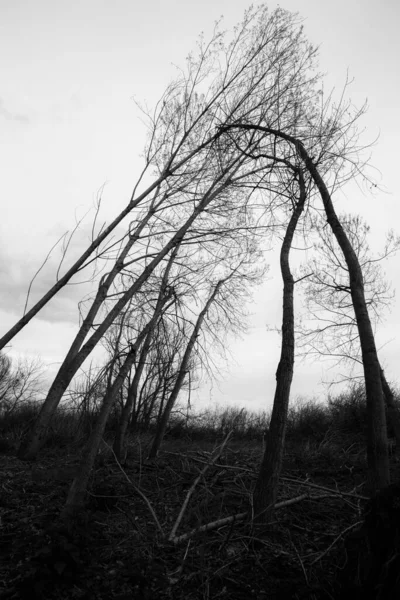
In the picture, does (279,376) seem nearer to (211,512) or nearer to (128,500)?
(211,512)

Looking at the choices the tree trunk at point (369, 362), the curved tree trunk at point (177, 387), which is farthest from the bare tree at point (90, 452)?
the tree trunk at point (369, 362)

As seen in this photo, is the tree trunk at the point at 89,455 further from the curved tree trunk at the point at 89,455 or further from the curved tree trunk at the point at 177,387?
the curved tree trunk at the point at 177,387

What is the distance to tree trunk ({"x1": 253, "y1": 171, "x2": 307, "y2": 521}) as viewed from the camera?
15.5 feet

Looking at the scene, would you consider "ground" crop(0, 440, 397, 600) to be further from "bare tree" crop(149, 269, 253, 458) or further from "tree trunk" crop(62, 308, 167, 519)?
"bare tree" crop(149, 269, 253, 458)

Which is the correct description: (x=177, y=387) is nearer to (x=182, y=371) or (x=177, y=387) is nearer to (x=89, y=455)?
(x=182, y=371)

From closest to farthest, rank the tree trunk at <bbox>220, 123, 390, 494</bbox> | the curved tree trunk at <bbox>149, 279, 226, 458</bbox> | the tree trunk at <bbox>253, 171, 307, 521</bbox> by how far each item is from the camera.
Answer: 1. the tree trunk at <bbox>253, 171, 307, 521</bbox>
2. the tree trunk at <bbox>220, 123, 390, 494</bbox>
3. the curved tree trunk at <bbox>149, 279, 226, 458</bbox>

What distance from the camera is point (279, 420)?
5062 mm

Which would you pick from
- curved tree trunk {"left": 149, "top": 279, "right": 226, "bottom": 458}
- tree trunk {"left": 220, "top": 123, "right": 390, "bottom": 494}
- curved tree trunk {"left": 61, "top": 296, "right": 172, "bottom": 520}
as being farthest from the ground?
curved tree trunk {"left": 149, "top": 279, "right": 226, "bottom": 458}

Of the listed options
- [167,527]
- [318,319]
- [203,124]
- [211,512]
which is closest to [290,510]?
[211,512]

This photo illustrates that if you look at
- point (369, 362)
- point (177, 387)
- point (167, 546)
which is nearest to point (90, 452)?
point (167, 546)

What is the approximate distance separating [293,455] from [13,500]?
20.3 ft

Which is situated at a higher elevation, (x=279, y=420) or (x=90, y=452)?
(x=279, y=420)

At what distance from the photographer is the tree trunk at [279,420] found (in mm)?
4738

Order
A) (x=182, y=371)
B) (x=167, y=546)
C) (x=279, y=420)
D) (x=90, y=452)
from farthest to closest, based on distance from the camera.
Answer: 1. (x=182, y=371)
2. (x=90, y=452)
3. (x=279, y=420)
4. (x=167, y=546)
